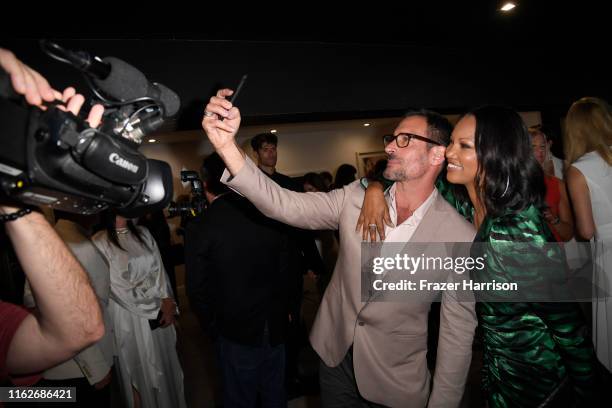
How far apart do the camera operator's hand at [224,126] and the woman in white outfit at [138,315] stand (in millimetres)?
1654

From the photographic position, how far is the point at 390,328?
1.78 m

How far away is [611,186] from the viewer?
Answer: 243 centimetres

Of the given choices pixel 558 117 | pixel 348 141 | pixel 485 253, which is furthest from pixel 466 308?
pixel 348 141

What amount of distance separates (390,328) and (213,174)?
5.77 feet

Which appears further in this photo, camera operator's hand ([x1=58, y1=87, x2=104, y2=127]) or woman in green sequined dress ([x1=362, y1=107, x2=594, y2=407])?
woman in green sequined dress ([x1=362, y1=107, x2=594, y2=407])

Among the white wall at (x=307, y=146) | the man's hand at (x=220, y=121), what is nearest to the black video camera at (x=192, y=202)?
the man's hand at (x=220, y=121)

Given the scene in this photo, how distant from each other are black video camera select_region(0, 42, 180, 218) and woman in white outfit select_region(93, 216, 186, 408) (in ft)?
6.36

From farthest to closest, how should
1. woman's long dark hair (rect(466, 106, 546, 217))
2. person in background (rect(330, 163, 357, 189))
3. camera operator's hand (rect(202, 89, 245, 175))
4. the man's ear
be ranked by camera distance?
person in background (rect(330, 163, 357, 189))
the man's ear
woman's long dark hair (rect(466, 106, 546, 217))
camera operator's hand (rect(202, 89, 245, 175))

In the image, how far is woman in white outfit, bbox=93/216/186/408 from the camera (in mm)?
2529

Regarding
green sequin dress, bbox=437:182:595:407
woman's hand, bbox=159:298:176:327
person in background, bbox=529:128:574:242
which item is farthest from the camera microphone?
person in background, bbox=529:128:574:242

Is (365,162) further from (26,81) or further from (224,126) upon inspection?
(26,81)

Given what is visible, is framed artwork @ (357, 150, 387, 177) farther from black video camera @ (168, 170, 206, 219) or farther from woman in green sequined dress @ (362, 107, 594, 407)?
woman in green sequined dress @ (362, 107, 594, 407)

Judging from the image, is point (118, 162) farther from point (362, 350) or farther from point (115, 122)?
point (362, 350)

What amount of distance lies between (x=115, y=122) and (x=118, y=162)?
173 mm
